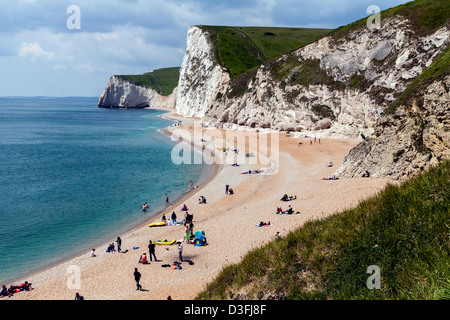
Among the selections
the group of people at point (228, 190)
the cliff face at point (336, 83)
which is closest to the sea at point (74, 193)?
the group of people at point (228, 190)

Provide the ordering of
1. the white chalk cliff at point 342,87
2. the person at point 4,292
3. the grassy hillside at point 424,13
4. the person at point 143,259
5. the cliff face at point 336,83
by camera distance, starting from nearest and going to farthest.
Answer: the person at point 4,292
the person at point 143,259
the white chalk cliff at point 342,87
the grassy hillside at point 424,13
the cliff face at point 336,83

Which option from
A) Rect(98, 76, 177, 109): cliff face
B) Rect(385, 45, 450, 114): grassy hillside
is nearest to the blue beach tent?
Rect(385, 45, 450, 114): grassy hillside

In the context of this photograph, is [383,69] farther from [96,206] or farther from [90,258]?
[90,258]

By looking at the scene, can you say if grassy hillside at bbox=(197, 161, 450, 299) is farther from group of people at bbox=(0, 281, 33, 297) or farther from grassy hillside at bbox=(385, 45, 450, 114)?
grassy hillside at bbox=(385, 45, 450, 114)

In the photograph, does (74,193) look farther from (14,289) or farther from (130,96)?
(130,96)

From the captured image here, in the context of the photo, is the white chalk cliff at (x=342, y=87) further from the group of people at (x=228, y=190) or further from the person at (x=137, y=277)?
the person at (x=137, y=277)
